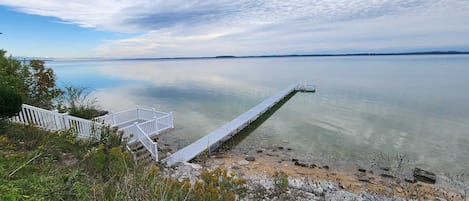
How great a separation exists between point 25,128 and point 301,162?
9441 millimetres

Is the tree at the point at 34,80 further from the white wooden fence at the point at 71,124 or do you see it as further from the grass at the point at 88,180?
the grass at the point at 88,180

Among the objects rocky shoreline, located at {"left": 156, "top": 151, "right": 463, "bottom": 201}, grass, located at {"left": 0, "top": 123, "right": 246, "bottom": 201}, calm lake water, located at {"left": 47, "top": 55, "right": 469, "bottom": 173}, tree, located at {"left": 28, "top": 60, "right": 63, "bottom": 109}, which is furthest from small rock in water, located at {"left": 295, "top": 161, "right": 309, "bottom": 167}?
tree, located at {"left": 28, "top": 60, "right": 63, "bottom": 109}

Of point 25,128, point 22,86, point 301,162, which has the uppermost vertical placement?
point 22,86

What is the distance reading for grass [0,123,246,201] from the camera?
236cm

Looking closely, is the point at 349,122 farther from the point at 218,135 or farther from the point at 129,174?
the point at 129,174

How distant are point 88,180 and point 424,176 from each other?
33.8 ft

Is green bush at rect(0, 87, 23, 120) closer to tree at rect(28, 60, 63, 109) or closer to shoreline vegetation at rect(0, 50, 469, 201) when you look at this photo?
shoreline vegetation at rect(0, 50, 469, 201)

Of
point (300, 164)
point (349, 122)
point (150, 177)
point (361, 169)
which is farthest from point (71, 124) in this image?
point (349, 122)

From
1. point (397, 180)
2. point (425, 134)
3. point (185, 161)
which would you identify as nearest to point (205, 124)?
point (185, 161)

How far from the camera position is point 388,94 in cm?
2427

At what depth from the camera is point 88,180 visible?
3.09 meters

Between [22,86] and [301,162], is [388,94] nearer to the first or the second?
[301,162]

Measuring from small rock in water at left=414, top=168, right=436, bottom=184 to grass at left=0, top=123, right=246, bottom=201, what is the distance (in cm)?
767

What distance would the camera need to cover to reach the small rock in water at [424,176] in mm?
8261
